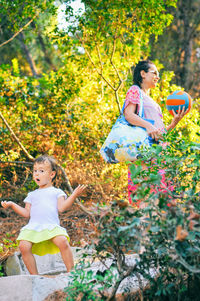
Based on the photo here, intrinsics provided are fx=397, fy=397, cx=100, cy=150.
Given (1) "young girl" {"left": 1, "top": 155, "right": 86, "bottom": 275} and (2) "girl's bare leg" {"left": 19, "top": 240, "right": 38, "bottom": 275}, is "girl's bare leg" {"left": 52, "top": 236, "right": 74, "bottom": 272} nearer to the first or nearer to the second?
(1) "young girl" {"left": 1, "top": 155, "right": 86, "bottom": 275}

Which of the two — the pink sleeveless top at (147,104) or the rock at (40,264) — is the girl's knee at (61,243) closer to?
the rock at (40,264)

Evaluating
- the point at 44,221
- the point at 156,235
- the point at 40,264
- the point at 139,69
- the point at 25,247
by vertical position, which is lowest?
→ the point at 40,264

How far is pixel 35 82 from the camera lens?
709 centimetres

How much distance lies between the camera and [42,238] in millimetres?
3561

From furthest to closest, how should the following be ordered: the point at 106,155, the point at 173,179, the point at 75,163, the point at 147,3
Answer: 1. the point at 75,163
2. the point at 147,3
3. the point at 106,155
4. the point at 173,179

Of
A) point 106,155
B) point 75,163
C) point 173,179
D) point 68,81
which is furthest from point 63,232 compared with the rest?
point 68,81

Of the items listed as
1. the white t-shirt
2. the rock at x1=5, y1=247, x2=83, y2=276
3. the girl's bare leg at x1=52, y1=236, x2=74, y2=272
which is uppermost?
the white t-shirt

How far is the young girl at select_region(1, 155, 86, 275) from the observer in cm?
354

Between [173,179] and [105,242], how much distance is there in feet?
2.53

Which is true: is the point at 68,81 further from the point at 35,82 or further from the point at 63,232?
the point at 63,232

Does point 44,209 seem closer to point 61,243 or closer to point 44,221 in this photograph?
point 44,221

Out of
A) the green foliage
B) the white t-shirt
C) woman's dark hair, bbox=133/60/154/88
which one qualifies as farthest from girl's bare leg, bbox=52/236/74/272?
woman's dark hair, bbox=133/60/154/88

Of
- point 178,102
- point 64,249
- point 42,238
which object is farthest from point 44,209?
point 178,102

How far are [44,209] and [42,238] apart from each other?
0.31 m
